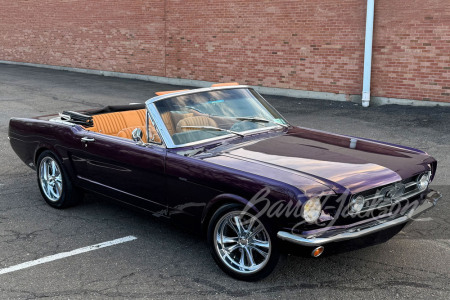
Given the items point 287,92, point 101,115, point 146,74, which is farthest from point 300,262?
point 146,74

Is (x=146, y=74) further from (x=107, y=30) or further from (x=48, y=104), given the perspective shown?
(x=48, y=104)

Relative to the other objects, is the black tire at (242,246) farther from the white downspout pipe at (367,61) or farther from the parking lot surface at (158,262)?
the white downspout pipe at (367,61)

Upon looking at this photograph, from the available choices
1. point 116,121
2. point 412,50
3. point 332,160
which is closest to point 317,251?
point 332,160

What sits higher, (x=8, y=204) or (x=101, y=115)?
(x=101, y=115)

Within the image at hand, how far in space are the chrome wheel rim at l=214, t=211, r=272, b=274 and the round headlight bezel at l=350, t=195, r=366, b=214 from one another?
2.19 feet

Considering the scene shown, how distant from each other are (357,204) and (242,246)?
950 mm

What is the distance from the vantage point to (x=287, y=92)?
15.7 meters

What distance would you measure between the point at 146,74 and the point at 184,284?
15849 mm

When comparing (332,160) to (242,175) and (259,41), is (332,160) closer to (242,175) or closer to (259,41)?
(242,175)

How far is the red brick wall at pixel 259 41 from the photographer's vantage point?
13.1 m

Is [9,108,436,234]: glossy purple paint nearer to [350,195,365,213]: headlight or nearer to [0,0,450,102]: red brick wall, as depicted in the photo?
[350,195,365,213]: headlight

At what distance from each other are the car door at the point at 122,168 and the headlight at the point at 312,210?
1488 millimetres

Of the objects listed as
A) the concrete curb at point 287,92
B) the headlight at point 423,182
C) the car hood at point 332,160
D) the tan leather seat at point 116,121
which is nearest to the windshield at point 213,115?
the car hood at point 332,160

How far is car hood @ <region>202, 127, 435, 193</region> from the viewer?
14.4 ft
